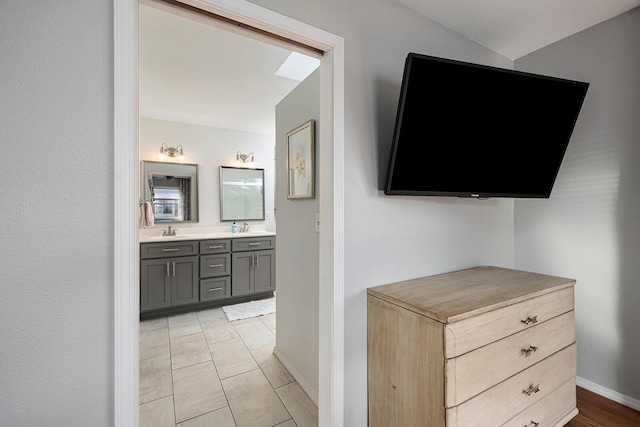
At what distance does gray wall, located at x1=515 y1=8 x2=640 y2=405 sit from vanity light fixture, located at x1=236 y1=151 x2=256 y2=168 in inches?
143

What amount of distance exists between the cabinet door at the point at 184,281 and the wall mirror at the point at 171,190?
0.75 metres

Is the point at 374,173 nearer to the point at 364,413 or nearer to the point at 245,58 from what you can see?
the point at 364,413

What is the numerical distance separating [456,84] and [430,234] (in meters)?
0.87

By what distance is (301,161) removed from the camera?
2.02 meters

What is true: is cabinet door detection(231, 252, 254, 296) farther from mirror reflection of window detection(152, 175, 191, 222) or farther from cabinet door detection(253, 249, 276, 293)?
mirror reflection of window detection(152, 175, 191, 222)

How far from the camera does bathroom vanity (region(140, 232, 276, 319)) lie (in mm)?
3217

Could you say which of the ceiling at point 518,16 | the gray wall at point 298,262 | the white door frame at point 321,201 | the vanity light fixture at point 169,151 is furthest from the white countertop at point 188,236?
the ceiling at point 518,16

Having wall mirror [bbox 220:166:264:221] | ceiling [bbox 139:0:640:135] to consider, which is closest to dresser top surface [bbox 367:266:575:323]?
ceiling [bbox 139:0:640:135]

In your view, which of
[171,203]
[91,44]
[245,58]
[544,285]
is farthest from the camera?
[171,203]

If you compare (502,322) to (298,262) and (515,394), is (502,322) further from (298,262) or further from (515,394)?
(298,262)

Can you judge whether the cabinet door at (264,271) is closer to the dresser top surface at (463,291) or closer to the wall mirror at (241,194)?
the wall mirror at (241,194)

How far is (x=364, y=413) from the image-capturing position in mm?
1476

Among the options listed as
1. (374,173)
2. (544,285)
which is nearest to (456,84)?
(374,173)

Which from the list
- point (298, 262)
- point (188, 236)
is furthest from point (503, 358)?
point (188, 236)
